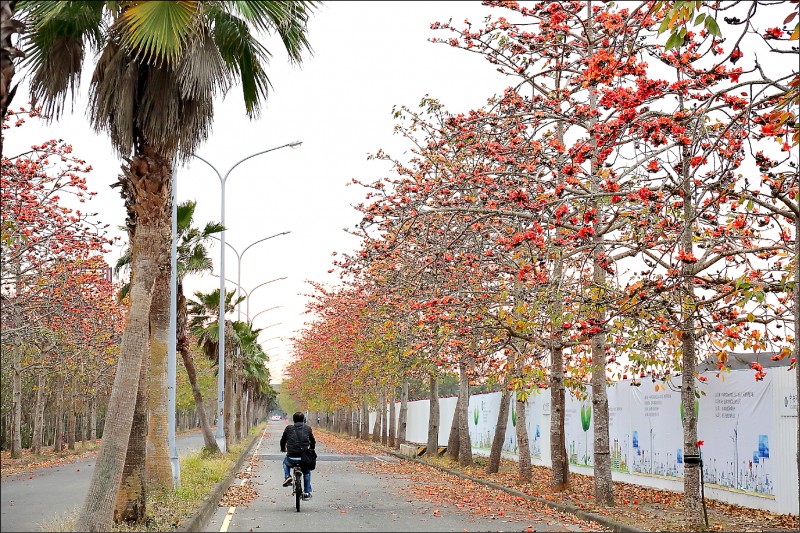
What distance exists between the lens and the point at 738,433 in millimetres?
16500

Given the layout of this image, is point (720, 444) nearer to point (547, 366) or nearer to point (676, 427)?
point (676, 427)

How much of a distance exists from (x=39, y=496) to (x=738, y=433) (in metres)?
13.3

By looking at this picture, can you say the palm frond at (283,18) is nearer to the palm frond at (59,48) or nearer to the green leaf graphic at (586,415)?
the palm frond at (59,48)

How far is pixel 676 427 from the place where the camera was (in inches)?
755

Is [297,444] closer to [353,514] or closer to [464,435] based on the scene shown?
[353,514]

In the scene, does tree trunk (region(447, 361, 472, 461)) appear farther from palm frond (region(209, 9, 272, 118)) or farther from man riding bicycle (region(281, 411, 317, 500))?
palm frond (region(209, 9, 272, 118))

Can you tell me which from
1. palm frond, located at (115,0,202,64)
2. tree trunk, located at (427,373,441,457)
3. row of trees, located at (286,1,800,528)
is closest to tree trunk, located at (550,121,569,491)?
row of trees, located at (286,1,800,528)

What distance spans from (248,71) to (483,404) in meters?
27.5

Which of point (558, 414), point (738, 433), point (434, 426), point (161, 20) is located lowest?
point (434, 426)

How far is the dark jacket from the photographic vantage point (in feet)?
55.3

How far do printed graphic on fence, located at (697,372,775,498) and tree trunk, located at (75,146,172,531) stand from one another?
33.8 feet

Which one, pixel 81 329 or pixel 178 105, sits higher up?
pixel 178 105

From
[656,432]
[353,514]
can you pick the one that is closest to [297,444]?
[353,514]

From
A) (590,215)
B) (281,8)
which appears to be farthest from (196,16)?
(590,215)
